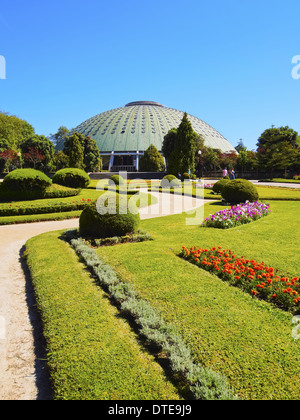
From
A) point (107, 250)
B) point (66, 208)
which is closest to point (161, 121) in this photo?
point (66, 208)

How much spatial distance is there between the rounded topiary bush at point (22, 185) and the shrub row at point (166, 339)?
13741 millimetres

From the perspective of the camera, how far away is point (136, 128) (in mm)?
86562

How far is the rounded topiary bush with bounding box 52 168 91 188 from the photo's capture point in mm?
23922

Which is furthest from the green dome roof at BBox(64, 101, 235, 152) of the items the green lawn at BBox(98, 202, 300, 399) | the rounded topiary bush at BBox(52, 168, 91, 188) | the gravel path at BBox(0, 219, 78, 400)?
the gravel path at BBox(0, 219, 78, 400)

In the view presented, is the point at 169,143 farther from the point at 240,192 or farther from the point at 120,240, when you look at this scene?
the point at 120,240

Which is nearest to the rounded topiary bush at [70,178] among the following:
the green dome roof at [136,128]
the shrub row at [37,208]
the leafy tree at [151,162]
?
the shrub row at [37,208]

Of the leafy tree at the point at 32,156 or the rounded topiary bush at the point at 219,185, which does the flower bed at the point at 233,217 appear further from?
the leafy tree at the point at 32,156

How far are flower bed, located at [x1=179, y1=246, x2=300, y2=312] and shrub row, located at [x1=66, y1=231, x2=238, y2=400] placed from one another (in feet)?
6.81

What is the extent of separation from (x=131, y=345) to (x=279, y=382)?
1.95 meters

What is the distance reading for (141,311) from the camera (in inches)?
176

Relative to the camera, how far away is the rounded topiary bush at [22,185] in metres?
17.3

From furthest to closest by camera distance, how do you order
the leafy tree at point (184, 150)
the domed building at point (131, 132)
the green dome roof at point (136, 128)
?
A: the green dome roof at point (136, 128)
the domed building at point (131, 132)
the leafy tree at point (184, 150)

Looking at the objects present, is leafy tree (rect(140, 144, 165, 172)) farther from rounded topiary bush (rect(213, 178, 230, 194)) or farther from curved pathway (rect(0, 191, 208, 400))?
curved pathway (rect(0, 191, 208, 400))

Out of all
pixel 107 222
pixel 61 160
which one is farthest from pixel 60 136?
pixel 107 222
